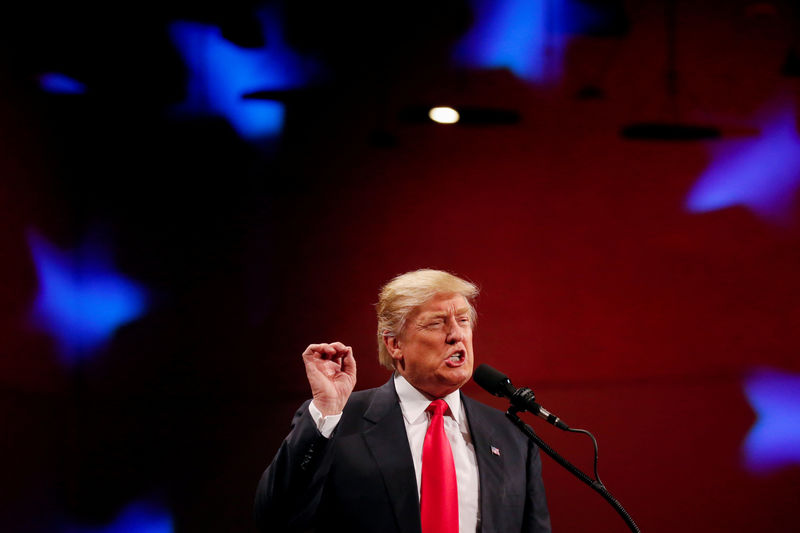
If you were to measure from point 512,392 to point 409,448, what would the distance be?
1.57 feet

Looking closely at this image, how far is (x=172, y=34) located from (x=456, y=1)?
4.18ft

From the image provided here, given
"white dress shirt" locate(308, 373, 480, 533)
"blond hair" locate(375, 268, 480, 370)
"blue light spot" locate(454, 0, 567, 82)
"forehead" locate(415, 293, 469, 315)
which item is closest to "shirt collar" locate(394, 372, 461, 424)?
"white dress shirt" locate(308, 373, 480, 533)

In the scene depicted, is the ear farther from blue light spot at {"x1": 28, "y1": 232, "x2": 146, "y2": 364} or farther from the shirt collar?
blue light spot at {"x1": 28, "y1": 232, "x2": 146, "y2": 364}

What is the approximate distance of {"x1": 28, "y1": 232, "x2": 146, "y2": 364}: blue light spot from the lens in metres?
2.57

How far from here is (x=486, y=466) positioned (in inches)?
80.6

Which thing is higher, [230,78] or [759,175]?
[230,78]

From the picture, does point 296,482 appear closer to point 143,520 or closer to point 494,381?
point 494,381

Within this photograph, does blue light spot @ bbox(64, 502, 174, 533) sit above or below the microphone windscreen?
below

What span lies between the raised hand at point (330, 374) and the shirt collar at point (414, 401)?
0.20 meters

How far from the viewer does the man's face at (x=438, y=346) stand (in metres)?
2.09

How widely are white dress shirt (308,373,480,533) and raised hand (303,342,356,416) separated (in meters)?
0.03

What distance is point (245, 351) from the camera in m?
2.74

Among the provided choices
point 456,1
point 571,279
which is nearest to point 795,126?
point 571,279

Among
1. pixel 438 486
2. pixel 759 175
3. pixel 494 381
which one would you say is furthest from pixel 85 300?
pixel 759 175
